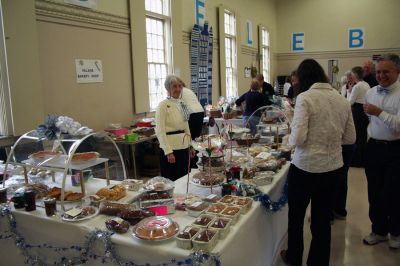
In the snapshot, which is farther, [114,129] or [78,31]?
[114,129]

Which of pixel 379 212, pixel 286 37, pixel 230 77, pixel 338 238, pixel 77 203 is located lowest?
pixel 338 238

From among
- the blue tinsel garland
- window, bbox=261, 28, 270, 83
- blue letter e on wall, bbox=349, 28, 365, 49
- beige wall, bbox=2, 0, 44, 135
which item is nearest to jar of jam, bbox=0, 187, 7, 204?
the blue tinsel garland

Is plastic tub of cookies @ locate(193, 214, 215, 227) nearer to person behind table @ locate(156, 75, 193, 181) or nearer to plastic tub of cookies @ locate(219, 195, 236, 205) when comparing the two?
plastic tub of cookies @ locate(219, 195, 236, 205)

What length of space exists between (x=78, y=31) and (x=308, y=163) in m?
3.78

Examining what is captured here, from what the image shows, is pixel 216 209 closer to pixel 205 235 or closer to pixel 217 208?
pixel 217 208

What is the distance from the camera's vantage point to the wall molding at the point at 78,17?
4164mm

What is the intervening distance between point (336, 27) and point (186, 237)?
13760mm

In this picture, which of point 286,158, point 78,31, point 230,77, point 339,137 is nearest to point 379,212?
point 286,158

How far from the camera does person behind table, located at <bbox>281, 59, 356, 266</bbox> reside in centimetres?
211

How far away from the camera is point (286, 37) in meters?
14.1

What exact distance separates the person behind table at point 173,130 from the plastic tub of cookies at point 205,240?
1505mm

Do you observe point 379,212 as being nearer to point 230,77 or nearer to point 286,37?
point 230,77

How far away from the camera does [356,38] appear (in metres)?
13.2

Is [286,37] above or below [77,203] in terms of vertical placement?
above
